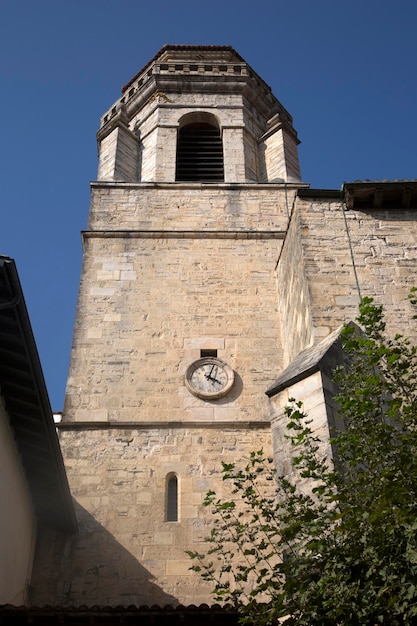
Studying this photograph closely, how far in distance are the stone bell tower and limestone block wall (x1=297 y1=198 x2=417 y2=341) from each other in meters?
1.68

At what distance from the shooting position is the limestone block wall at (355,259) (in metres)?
8.35

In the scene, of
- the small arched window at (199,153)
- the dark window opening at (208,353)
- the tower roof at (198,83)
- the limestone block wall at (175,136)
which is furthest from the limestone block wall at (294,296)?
the tower roof at (198,83)

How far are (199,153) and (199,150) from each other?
0.58 ft

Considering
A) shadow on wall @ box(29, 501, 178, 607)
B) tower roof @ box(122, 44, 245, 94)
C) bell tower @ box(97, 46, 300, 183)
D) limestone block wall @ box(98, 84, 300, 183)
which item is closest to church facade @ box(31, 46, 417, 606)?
shadow on wall @ box(29, 501, 178, 607)

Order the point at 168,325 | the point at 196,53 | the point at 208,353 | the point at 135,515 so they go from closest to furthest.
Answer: the point at 135,515, the point at 208,353, the point at 168,325, the point at 196,53

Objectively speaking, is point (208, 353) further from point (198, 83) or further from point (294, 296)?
point (198, 83)

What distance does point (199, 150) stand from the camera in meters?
14.7

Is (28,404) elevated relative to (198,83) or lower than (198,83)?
lower

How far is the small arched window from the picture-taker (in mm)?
14148

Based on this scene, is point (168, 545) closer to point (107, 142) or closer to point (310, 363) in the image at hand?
point (310, 363)

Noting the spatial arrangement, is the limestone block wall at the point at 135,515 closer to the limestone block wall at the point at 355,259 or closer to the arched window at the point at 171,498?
the arched window at the point at 171,498

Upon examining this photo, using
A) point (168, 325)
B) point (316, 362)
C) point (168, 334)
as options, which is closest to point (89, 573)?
point (316, 362)

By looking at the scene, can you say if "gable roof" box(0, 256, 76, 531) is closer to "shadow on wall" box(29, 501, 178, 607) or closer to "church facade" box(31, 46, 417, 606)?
"shadow on wall" box(29, 501, 178, 607)

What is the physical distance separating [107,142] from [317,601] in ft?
39.9
